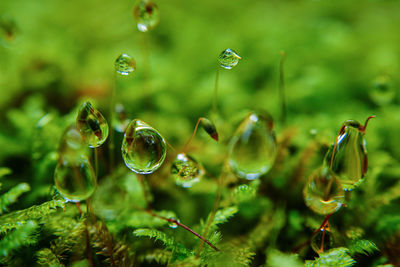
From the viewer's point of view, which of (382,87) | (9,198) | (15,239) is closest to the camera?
(15,239)

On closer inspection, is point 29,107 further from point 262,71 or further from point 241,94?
point 262,71

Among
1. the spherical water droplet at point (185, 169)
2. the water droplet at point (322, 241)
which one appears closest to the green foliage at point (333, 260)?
the water droplet at point (322, 241)

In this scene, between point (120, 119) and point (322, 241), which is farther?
point (120, 119)

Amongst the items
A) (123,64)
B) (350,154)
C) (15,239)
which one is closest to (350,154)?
(350,154)

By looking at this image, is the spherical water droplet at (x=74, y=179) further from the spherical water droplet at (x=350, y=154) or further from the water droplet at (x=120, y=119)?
the spherical water droplet at (x=350, y=154)

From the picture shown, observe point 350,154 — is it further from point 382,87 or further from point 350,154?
point 382,87

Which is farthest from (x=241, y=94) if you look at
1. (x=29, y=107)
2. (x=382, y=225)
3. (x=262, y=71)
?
(x=29, y=107)

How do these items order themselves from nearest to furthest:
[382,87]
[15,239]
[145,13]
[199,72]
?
[15,239]
[145,13]
[382,87]
[199,72]

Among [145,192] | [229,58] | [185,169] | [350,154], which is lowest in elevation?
[145,192]
